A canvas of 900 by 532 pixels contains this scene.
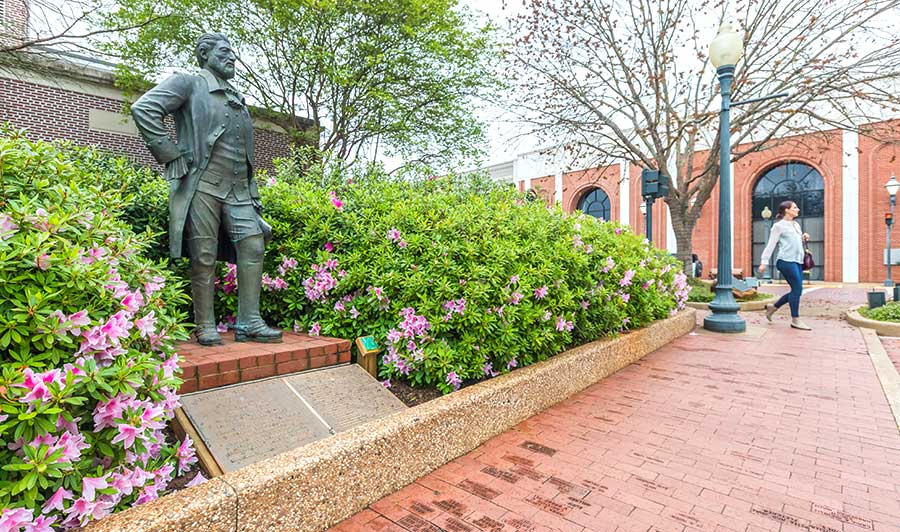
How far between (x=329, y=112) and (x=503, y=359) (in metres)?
13.4

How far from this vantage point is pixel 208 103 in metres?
3.19

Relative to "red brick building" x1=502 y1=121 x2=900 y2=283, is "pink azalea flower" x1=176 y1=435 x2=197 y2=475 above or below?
below

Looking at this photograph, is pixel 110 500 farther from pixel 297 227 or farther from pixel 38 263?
pixel 297 227

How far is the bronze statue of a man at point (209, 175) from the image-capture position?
311 cm

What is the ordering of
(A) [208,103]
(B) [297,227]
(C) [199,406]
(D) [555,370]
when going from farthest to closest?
(B) [297,227] < (D) [555,370] < (A) [208,103] < (C) [199,406]

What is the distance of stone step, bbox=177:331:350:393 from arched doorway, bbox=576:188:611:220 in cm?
3038

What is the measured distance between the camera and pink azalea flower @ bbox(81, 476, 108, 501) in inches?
60.5

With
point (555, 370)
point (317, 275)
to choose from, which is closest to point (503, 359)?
point (555, 370)

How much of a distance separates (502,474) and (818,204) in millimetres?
28571

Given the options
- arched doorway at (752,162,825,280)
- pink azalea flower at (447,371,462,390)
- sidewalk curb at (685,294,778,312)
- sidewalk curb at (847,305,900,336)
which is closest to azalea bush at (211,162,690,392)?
pink azalea flower at (447,371,462,390)

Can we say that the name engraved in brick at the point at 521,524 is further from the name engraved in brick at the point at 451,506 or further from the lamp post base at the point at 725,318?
the lamp post base at the point at 725,318

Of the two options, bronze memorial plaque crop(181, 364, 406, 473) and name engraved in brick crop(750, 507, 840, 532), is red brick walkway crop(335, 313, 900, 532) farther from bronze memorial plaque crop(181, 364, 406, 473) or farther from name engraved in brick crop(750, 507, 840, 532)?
bronze memorial plaque crop(181, 364, 406, 473)

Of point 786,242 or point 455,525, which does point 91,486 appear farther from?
point 786,242

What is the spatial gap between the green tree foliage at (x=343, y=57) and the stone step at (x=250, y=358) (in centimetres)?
964
